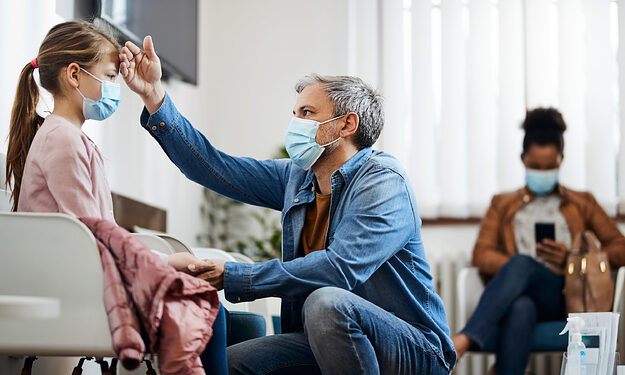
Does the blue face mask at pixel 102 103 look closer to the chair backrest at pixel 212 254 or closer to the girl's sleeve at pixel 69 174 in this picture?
the girl's sleeve at pixel 69 174

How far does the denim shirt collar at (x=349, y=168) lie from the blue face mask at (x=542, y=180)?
1869 millimetres

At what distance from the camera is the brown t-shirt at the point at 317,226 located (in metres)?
1.94

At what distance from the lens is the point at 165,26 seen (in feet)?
11.7

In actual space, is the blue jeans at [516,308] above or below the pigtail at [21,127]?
below

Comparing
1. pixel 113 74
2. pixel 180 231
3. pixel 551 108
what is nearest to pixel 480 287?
pixel 551 108

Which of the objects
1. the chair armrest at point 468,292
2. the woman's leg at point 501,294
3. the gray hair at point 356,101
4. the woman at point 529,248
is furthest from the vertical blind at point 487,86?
the gray hair at point 356,101

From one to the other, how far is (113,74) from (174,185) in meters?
2.06

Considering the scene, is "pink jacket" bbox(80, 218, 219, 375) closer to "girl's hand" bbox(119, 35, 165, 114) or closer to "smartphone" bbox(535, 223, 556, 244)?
"girl's hand" bbox(119, 35, 165, 114)

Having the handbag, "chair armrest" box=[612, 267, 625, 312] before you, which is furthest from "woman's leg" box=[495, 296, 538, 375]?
"chair armrest" box=[612, 267, 625, 312]

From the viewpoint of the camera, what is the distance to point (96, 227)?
145 cm

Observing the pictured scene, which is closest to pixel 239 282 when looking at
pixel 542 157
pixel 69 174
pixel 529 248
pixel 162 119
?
pixel 69 174

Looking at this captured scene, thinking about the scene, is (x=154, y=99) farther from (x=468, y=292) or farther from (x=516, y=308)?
(x=468, y=292)

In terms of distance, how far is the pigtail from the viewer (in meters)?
1.78

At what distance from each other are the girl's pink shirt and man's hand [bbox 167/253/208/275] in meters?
0.18
